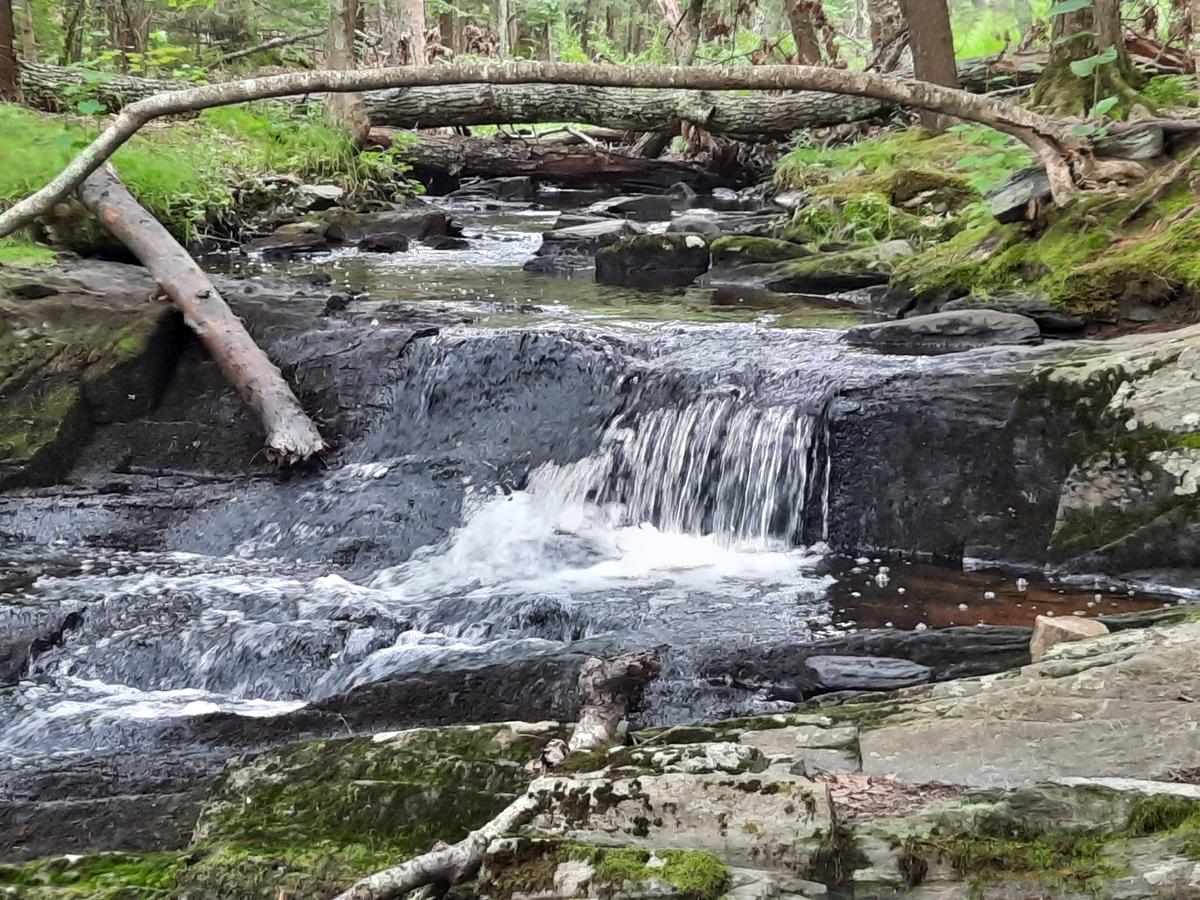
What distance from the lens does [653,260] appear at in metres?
12.3

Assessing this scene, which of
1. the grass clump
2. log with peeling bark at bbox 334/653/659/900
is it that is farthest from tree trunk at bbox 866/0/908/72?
log with peeling bark at bbox 334/653/659/900

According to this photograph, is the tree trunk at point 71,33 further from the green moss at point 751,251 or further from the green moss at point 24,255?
the green moss at point 751,251

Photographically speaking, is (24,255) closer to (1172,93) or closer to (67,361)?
(67,361)

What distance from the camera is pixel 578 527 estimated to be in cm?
715

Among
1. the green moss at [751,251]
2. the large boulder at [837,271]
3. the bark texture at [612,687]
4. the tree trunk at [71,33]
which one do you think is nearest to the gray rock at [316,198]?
the tree trunk at [71,33]

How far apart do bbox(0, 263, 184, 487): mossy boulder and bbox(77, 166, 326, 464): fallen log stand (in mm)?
343

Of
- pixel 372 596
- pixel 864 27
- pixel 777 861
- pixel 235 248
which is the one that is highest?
pixel 864 27

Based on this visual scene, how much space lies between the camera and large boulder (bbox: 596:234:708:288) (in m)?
12.2

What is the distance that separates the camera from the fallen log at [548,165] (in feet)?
61.5

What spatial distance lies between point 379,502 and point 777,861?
17.6ft

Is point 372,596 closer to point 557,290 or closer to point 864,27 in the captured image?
point 557,290

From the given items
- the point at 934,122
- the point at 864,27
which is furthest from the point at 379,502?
the point at 864,27

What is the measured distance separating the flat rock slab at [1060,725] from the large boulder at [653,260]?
357 inches

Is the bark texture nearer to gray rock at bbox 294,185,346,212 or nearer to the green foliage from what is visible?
the green foliage
